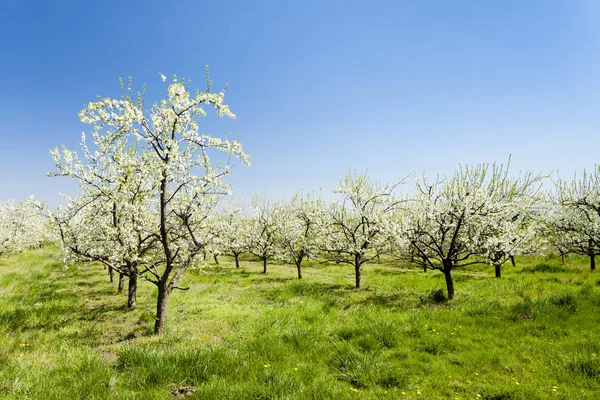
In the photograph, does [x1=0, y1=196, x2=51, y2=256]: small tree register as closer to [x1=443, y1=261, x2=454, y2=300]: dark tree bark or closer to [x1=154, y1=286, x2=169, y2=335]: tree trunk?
[x1=154, y1=286, x2=169, y2=335]: tree trunk

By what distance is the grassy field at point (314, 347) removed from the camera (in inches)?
230

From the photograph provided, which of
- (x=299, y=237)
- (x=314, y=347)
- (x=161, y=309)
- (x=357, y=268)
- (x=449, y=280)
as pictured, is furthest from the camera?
(x=299, y=237)

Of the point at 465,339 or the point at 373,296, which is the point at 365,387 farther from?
the point at 373,296

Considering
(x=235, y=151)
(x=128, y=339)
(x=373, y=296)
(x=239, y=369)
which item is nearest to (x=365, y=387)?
(x=239, y=369)

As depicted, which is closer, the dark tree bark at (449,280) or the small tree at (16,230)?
the dark tree bark at (449,280)

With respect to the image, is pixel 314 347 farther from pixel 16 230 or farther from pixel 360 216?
pixel 16 230

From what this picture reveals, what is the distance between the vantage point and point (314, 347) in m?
8.07

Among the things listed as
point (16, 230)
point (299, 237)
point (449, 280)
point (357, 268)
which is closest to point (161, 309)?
point (357, 268)

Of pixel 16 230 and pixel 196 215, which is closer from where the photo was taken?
pixel 196 215

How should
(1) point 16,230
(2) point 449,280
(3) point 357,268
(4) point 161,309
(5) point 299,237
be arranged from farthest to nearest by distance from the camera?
(1) point 16,230, (5) point 299,237, (3) point 357,268, (2) point 449,280, (4) point 161,309

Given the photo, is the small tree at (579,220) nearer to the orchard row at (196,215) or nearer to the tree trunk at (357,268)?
the orchard row at (196,215)

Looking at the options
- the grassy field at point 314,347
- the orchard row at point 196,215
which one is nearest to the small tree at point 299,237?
the orchard row at point 196,215

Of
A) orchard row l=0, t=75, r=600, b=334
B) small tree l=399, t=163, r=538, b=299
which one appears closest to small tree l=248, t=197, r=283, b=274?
orchard row l=0, t=75, r=600, b=334

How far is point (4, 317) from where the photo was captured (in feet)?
37.8
